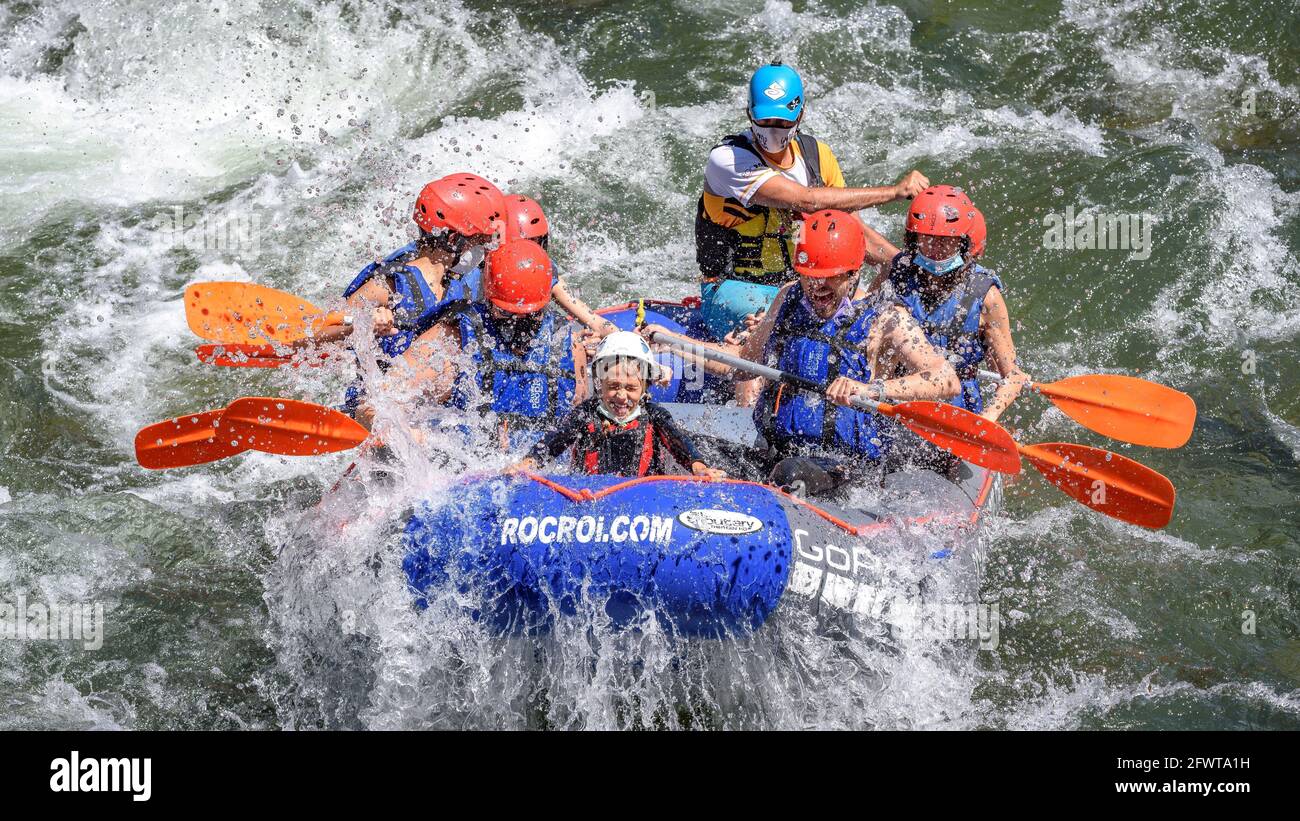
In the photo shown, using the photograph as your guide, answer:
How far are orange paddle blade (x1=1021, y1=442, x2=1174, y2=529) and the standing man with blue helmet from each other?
4.75 feet

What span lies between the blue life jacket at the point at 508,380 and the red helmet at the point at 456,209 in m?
0.41

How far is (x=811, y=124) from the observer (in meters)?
11.3

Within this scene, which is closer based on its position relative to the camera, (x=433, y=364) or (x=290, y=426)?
(x=290, y=426)

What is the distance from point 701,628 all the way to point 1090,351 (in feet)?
15.5

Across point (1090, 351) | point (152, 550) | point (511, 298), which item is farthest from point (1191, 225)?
point (152, 550)

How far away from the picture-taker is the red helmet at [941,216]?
21.6 ft

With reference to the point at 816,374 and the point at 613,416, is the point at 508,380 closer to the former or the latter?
the point at 613,416

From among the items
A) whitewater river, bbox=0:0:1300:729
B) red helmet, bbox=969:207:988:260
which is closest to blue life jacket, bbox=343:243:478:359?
whitewater river, bbox=0:0:1300:729

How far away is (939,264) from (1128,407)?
3.75ft

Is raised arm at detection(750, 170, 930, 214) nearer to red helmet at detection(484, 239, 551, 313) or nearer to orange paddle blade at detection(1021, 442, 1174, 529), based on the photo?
red helmet at detection(484, 239, 551, 313)

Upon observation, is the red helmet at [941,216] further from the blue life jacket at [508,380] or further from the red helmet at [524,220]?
the red helmet at [524,220]
